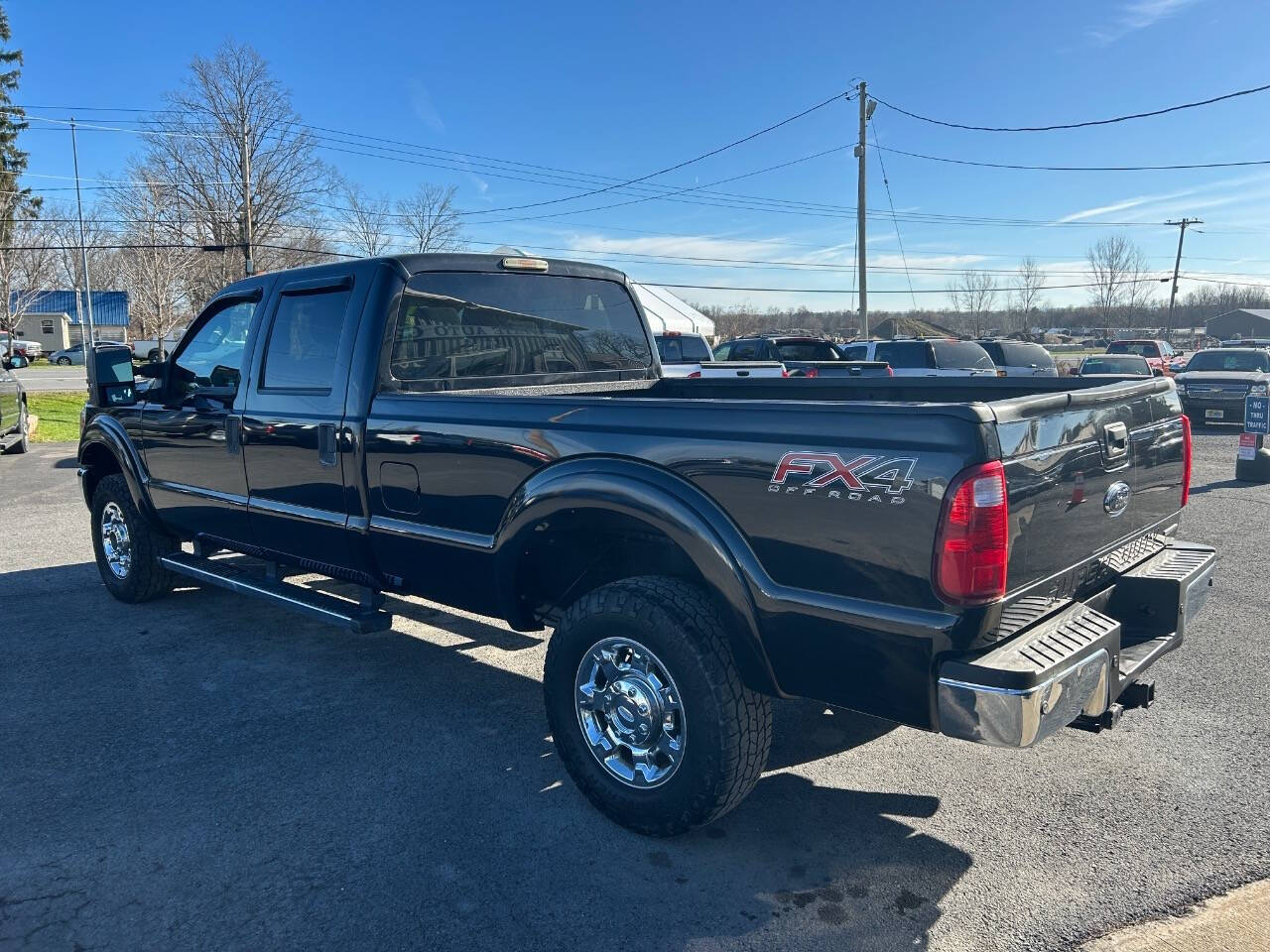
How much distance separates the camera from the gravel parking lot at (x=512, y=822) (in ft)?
→ 9.08

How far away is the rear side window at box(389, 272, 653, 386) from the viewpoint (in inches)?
166

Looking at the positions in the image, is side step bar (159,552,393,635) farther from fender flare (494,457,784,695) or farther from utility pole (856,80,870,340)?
utility pole (856,80,870,340)

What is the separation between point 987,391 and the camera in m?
4.02

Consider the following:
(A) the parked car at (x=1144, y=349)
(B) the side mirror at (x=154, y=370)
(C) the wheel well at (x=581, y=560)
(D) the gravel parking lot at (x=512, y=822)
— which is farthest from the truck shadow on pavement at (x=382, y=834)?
(A) the parked car at (x=1144, y=349)

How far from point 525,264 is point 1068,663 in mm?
3181

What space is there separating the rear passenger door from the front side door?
0.61 ft

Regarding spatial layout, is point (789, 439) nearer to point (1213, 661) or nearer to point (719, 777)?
point (719, 777)

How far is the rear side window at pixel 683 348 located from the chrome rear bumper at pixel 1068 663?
48.5ft

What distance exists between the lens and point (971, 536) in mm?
2434

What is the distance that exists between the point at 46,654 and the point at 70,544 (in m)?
3.45

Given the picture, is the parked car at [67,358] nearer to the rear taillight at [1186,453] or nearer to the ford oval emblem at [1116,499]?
the rear taillight at [1186,453]

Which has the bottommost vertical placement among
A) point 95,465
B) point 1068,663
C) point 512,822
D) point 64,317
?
point 512,822

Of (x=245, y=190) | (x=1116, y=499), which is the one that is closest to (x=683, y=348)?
(x=1116, y=499)

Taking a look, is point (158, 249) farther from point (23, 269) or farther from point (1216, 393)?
point (1216, 393)
